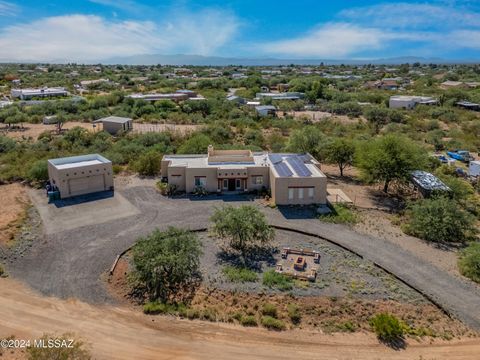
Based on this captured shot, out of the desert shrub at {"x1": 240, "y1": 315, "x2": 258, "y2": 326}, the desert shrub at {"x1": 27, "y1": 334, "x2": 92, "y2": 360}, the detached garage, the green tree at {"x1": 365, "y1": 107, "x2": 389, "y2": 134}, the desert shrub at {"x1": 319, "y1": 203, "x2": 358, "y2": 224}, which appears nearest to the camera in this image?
the desert shrub at {"x1": 27, "y1": 334, "x2": 92, "y2": 360}

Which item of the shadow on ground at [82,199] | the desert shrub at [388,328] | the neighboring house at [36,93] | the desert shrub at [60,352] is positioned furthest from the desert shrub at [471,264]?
the neighboring house at [36,93]

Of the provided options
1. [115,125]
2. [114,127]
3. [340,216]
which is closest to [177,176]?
[340,216]

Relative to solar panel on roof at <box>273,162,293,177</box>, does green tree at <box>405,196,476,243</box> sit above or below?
below

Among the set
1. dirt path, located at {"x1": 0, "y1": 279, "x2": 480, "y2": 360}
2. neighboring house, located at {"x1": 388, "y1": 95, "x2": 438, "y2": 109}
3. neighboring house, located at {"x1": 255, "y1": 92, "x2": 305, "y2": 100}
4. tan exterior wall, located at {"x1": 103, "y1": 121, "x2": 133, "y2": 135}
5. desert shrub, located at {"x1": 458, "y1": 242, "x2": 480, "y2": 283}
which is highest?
neighboring house, located at {"x1": 255, "y1": 92, "x2": 305, "y2": 100}

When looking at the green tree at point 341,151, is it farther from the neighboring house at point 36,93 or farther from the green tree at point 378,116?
the neighboring house at point 36,93

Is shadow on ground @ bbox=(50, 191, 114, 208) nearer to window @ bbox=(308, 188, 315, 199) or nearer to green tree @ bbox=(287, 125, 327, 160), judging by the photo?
window @ bbox=(308, 188, 315, 199)

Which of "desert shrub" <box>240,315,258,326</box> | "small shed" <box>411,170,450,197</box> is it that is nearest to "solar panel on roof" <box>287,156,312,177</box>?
"small shed" <box>411,170,450,197</box>

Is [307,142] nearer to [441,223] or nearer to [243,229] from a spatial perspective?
[441,223]

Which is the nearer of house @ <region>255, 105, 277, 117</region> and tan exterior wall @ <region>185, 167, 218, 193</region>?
tan exterior wall @ <region>185, 167, 218, 193</region>
